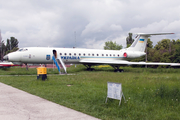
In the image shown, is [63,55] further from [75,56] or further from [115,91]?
[115,91]

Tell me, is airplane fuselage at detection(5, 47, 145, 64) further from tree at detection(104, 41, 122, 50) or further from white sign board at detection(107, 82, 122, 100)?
tree at detection(104, 41, 122, 50)

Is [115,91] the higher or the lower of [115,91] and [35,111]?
the higher

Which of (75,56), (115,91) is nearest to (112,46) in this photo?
(75,56)

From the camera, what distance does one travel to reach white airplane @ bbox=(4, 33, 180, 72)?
18.3 meters

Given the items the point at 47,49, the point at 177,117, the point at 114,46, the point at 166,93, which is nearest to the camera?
the point at 177,117

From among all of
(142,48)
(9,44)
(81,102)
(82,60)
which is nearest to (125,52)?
(142,48)

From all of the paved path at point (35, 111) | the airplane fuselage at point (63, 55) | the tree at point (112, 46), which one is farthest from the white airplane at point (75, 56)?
the tree at point (112, 46)

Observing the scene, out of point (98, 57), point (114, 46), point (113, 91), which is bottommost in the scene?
point (113, 91)

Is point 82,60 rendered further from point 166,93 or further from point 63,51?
point 166,93

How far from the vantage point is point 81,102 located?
5.82 m

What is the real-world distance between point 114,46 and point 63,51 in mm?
61040

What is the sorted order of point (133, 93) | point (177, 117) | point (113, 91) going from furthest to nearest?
point (133, 93) < point (113, 91) < point (177, 117)

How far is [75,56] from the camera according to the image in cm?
2080

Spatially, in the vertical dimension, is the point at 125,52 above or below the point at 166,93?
above
